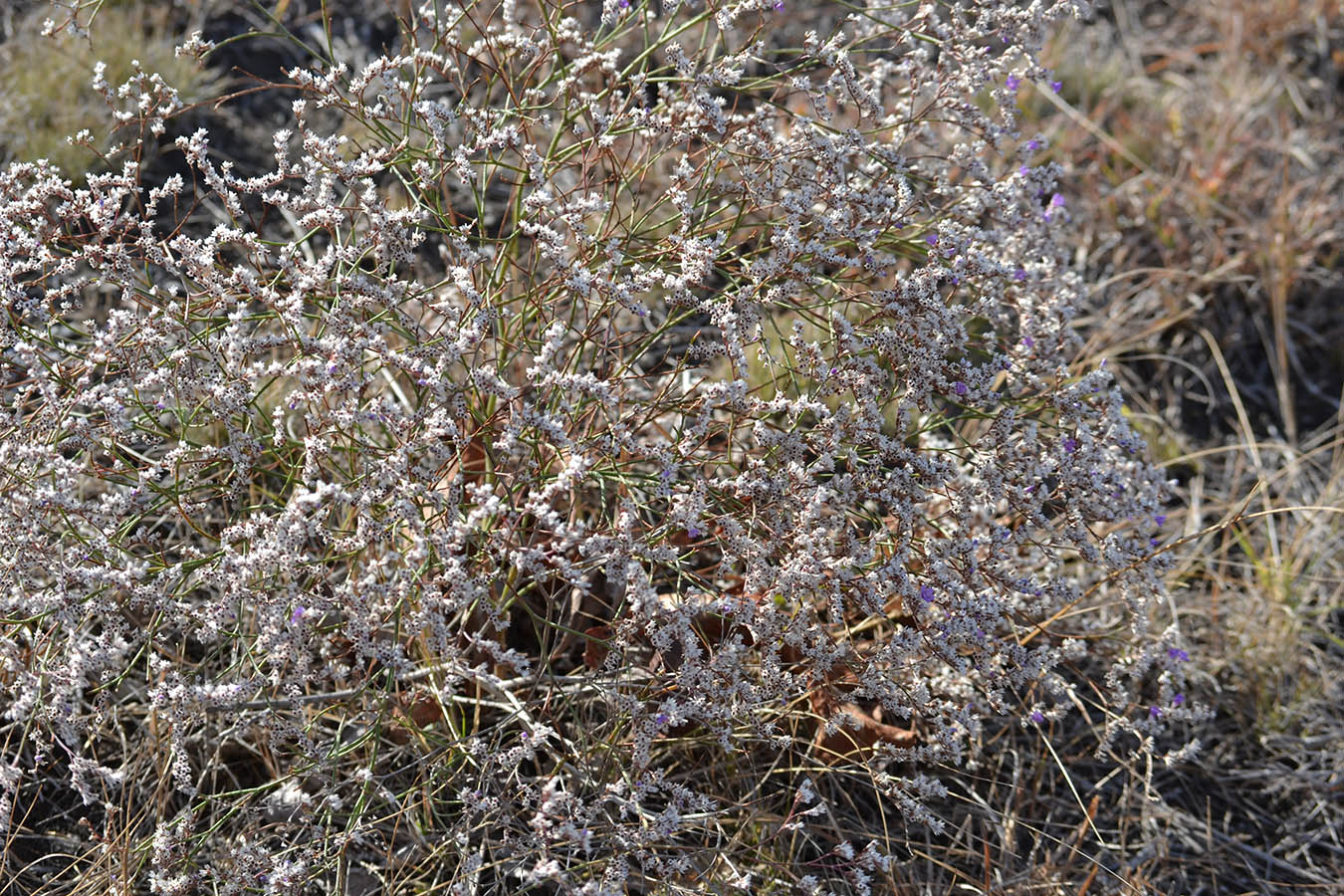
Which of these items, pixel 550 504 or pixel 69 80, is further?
pixel 69 80

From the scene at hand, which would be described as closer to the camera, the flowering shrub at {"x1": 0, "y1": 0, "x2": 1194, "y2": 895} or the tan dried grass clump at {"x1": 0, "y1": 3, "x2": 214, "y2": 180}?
the flowering shrub at {"x1": 0, "y1": 0, "x2": 1194, "y2": 895}

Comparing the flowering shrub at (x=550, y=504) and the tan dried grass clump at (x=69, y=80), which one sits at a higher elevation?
the tan dried grass clump at (x=69, y=80)

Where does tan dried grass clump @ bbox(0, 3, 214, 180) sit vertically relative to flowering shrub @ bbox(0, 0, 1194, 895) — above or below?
above

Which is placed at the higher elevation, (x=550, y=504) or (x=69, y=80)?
(x=69, y=80)

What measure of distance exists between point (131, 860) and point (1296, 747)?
3277 millimetres

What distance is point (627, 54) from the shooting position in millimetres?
5047

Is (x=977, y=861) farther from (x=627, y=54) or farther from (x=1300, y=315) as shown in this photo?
(x=627, y=54)

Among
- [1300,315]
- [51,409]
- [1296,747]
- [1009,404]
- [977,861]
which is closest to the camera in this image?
[51,409]

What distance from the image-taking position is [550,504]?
89.0 inches

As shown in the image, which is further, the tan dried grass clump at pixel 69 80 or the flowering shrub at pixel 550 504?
the tan dried grass clump at pixel 69 80

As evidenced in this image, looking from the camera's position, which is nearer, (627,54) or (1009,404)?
(1009,404)

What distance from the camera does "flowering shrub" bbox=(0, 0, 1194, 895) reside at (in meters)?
2.30

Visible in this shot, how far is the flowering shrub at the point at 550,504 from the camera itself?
230 cm

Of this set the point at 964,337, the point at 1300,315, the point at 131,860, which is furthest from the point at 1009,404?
the point at 1300,315
